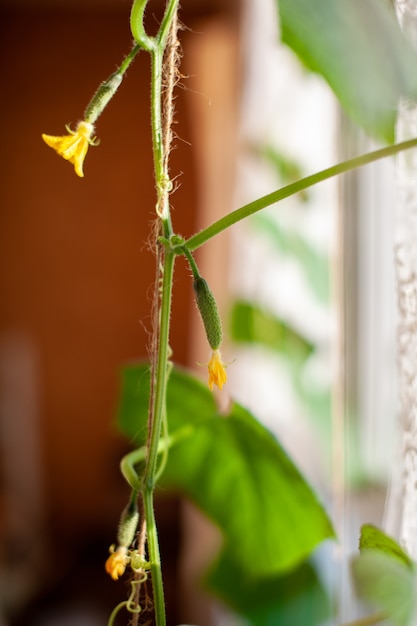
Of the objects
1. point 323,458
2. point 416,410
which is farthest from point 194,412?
point 323,458

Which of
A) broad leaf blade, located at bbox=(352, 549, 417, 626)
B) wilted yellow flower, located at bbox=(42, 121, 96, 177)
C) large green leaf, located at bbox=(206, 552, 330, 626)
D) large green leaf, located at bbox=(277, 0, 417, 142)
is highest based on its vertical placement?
large green leaf, located at bbox=(277, 0, 417, 142)

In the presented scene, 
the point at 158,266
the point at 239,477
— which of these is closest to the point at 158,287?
the point at 158,266

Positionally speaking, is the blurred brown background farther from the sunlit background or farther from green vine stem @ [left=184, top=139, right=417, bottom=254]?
green vine stem @ [left=184, top=139, right=417, bottom=254]

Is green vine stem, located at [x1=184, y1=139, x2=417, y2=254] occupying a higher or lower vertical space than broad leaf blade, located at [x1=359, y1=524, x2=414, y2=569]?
higher

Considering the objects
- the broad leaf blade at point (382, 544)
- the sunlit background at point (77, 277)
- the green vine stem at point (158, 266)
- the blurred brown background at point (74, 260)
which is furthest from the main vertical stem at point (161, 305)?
the blurred brown background at point (74, 260)

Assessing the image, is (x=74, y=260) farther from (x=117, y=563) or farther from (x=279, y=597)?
(x=117, y=563)

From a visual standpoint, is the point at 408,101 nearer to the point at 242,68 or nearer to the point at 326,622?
the point at 326,622

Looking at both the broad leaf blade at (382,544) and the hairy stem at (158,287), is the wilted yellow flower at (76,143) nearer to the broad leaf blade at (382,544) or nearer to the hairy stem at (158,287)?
the hairy stem at (158,287)

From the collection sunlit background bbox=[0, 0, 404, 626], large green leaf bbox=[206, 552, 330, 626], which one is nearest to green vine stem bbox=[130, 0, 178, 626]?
large green leaf bbox=[206, 552, 330, 626]
